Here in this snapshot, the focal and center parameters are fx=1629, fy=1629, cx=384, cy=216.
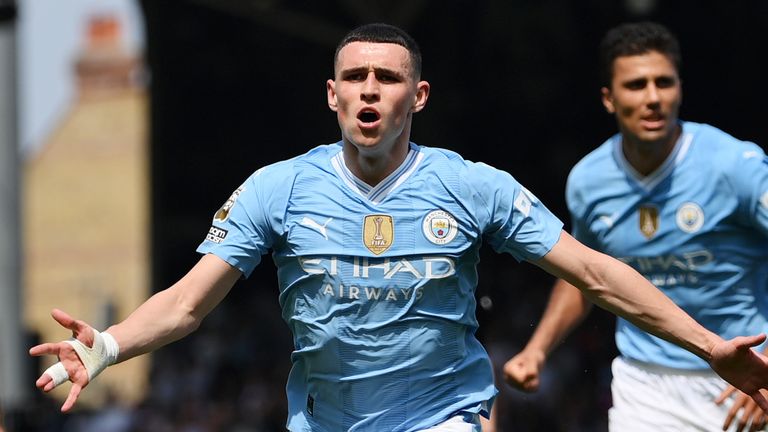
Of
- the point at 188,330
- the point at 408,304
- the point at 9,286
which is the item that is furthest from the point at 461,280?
the point at 9,286

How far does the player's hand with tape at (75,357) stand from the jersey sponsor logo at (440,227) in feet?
3.96

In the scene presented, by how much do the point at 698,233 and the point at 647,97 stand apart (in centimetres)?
Answer: 67

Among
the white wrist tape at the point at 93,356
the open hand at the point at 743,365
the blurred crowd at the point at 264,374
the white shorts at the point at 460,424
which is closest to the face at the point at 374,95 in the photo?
the white shorts at the point at 460,424

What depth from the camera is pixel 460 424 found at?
584 centimetres

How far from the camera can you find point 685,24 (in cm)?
1781

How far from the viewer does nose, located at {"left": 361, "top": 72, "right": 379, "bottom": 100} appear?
5809 millimetres

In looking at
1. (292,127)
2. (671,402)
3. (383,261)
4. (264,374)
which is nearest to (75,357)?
(383,261)

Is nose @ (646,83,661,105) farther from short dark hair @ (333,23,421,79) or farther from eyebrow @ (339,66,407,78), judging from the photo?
eyebrow @ (339,66,407,78)

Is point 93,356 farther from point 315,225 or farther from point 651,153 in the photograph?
point 651,153

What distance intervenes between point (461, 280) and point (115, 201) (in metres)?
36.2

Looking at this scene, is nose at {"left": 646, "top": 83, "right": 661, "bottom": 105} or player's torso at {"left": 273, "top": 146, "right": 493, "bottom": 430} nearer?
player's torso at {"left": 273, "top": 146, "right": 493, "bottom": 430}

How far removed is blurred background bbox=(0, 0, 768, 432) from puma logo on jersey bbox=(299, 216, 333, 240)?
6.90 metres

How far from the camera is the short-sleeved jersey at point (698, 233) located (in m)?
6.95

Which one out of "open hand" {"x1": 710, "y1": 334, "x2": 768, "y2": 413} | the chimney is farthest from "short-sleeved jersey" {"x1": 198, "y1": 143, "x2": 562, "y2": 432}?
the chimney
